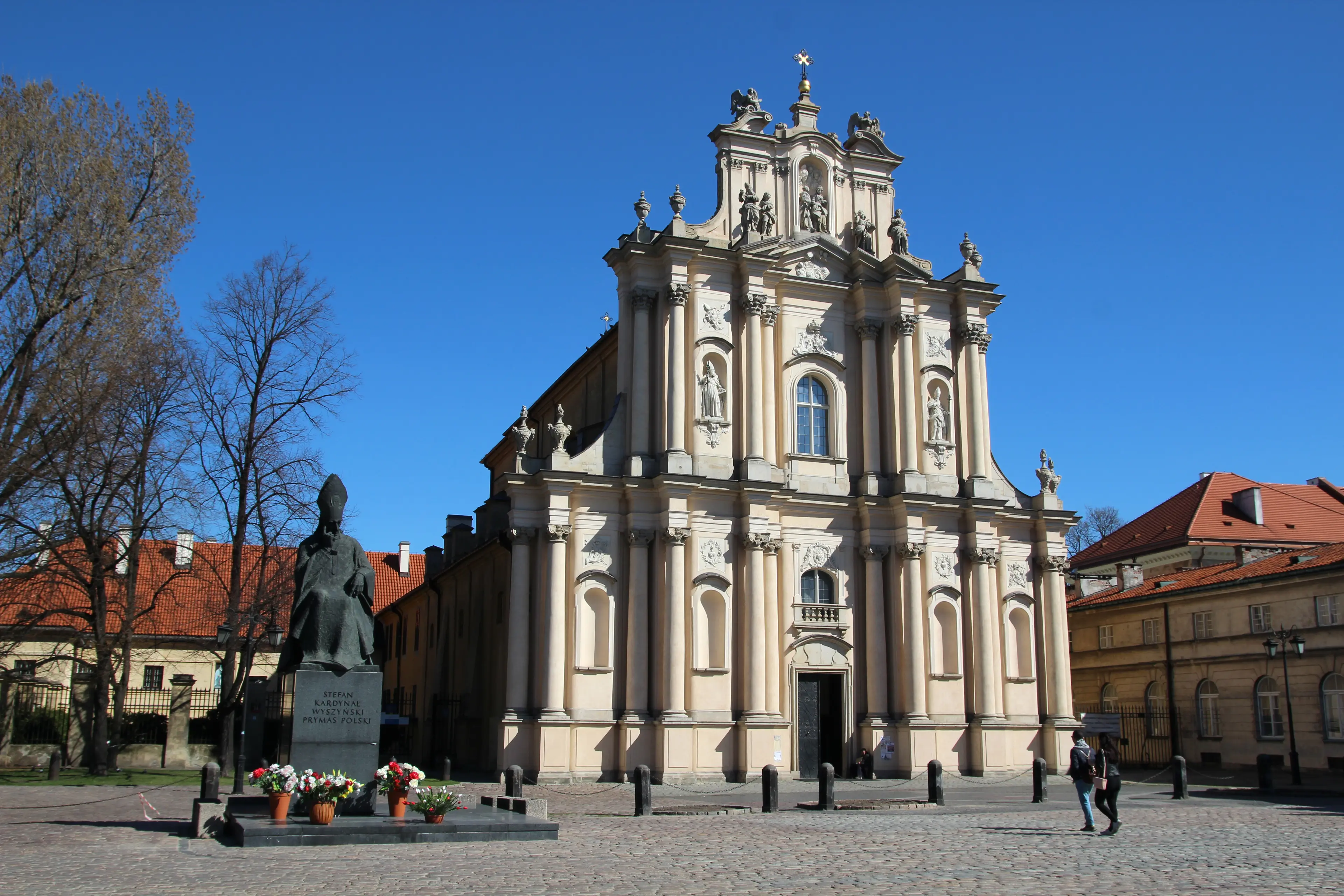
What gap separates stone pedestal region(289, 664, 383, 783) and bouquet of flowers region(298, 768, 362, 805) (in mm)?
654

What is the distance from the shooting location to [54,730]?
36.0m

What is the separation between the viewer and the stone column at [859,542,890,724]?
3325cm

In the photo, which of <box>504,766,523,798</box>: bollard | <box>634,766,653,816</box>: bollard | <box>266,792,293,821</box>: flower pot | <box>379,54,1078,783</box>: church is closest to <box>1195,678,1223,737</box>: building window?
<box>379,54,1078,783</box>: church

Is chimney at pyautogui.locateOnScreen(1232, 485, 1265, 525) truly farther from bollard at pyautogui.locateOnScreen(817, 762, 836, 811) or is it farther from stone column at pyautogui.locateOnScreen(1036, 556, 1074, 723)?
bollard at pyautogui.locateOnScreen(817, 762, 836, 811)

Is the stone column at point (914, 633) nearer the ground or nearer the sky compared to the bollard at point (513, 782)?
nearer the sky

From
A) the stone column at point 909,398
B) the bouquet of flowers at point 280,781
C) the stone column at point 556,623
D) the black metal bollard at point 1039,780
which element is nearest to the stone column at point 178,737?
the stone column at point 556,623

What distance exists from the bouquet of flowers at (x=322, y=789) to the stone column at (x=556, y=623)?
13970 millimetres

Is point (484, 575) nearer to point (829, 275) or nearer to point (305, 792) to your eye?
point (829, 275)

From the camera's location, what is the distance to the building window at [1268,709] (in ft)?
129

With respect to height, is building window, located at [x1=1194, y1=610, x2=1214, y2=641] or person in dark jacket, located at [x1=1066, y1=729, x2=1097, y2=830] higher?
building window, located at [x1=1194, y1=610, x2=1214, y2=641]

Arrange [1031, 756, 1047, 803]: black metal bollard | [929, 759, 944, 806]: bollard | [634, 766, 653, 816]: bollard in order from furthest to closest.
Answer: [1031, 756, 1047, 803]: black metal bollard → [929, 759, 944, 806]: bollard → [634, 766, 653, 816]: bollard

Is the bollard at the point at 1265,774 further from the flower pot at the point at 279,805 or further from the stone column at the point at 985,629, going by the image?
the flower pot at the point at 279,805

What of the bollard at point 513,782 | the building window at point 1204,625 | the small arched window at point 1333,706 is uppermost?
the building window at point 1204,625

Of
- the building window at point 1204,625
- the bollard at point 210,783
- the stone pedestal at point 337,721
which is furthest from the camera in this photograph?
the building window at point 1204,625
